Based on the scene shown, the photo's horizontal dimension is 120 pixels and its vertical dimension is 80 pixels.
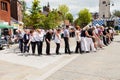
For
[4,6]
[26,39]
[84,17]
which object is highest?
[84,17]

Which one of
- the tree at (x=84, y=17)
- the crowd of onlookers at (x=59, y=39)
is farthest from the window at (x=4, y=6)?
the tree at (x=84, y=17)

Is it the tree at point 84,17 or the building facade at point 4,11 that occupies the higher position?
the tree at point 84,17

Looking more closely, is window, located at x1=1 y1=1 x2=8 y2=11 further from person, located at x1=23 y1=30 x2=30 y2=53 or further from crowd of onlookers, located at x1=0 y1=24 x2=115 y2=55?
person, located at x1=23 y1=30 x2=30 y2=53

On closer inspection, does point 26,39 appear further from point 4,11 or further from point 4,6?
point 4,6

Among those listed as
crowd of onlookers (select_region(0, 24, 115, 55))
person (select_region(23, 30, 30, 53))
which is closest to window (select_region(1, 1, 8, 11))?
crowd of onlookers (select_region(0, 24, 115, 55))

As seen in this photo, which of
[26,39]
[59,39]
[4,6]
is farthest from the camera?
[4,6]

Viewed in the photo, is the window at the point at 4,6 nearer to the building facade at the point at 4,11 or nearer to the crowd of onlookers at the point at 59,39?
the building facade at the point at 4,11

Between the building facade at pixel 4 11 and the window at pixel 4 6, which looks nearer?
the building facade at pixel 4 11

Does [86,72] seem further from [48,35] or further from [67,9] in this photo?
[67,9]

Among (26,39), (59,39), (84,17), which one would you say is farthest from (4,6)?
(84,17)

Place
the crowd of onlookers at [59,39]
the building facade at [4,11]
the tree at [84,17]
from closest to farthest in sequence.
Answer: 1. the crowd of onlookers at [59,39]
2. the building facade at [4,11]
3. the tree at [84,17]

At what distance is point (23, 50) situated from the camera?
23.4 metres

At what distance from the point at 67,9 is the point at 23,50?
97.0 meters

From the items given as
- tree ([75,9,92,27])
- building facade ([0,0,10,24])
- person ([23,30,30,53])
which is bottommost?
person ([23,30,30,53])
